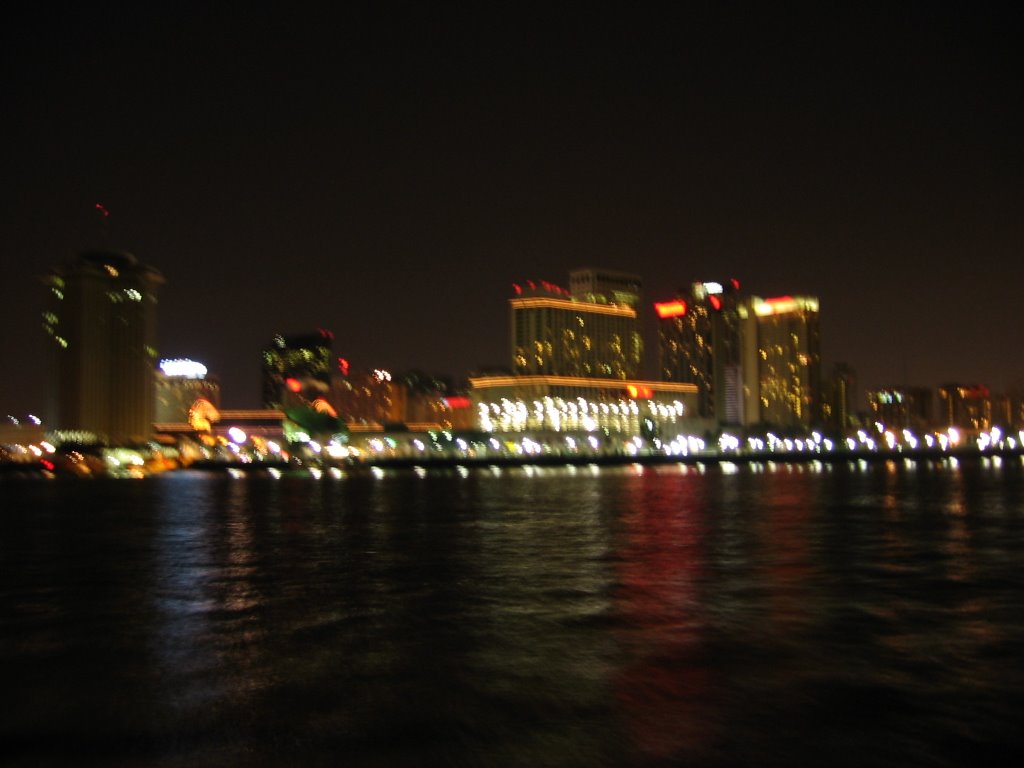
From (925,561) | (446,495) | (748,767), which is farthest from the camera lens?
(446,495)

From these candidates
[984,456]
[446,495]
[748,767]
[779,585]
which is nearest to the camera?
[748,767]

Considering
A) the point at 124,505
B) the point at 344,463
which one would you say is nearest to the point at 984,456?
the point at 344,463

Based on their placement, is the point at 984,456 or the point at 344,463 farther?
the point at 984,456

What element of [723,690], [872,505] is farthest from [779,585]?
[872,505]

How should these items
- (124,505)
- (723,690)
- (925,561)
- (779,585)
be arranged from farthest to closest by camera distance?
(124,505) → (925,561) → (779,585) → (723,690)

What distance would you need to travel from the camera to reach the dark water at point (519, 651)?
9.14 metres

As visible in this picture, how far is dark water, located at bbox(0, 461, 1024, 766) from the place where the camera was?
9.14 meters

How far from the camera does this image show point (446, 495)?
61406mm

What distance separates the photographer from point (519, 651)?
13.3 meters

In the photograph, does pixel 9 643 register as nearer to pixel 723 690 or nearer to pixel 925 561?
pixel 723 690

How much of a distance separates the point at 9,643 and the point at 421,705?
7010 mm

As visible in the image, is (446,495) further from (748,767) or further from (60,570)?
(748,767)

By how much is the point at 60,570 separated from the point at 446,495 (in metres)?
38.5

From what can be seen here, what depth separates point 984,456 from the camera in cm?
18800
